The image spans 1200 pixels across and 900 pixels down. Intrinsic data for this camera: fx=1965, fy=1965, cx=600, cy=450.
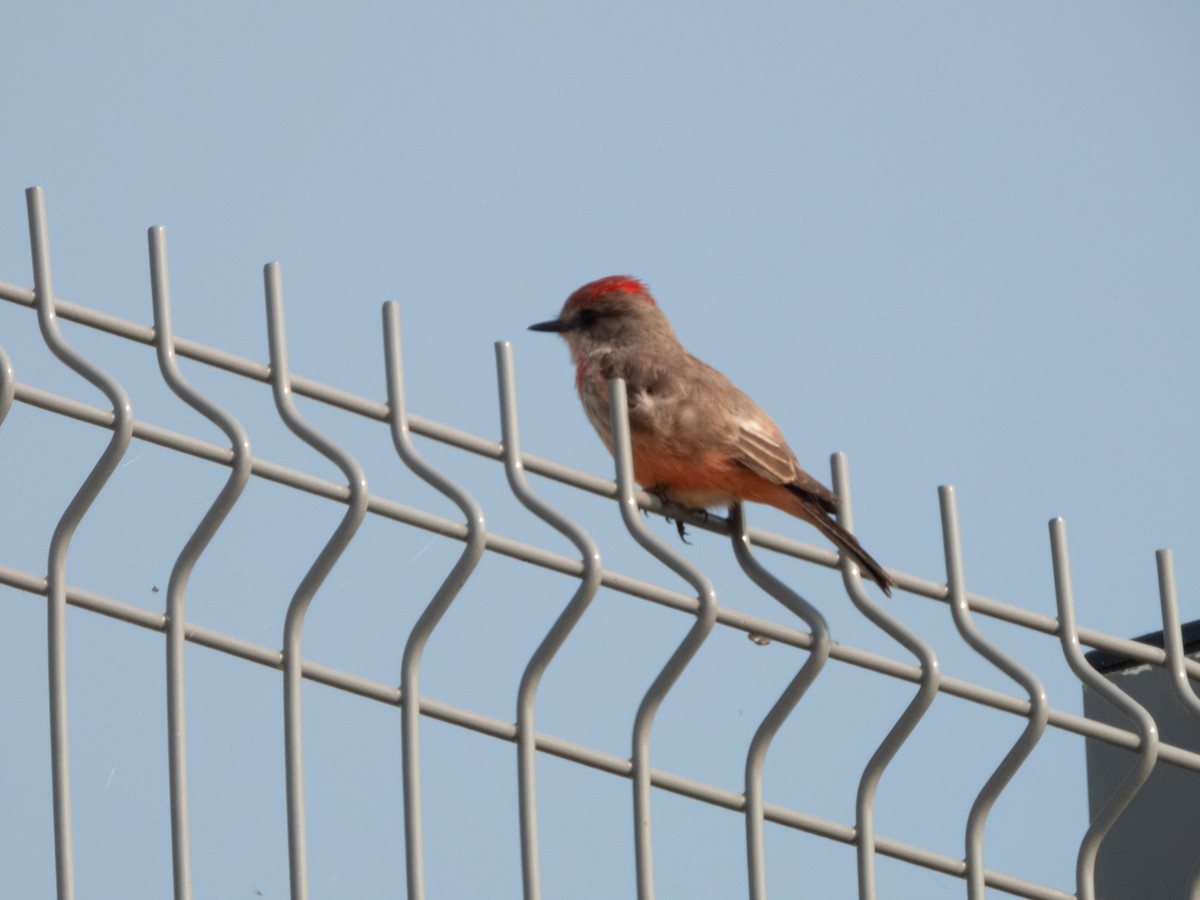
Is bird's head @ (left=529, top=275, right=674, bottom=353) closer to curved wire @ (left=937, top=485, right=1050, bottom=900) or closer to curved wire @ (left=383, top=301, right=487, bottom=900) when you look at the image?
curved wire @ (left=937, top=485, right=1050, bottom=900)

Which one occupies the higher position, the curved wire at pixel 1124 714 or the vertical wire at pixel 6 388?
the vertical wire at pixel 6 388

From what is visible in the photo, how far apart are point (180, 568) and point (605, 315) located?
473 centimetres

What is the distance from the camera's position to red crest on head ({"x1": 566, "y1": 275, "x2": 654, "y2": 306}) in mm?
7570

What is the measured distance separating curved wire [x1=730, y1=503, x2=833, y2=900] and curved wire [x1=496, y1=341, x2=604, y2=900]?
1.34 ft

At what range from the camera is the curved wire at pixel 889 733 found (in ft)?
11.1

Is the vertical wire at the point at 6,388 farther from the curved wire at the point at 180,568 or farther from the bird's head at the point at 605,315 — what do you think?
the bird's head at the point at 605,315

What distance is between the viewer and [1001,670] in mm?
3555

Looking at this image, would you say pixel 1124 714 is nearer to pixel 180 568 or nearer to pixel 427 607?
pixel 427 607

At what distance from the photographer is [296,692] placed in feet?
9.53

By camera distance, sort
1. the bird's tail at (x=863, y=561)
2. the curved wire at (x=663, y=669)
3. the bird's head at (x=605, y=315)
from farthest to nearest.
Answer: the bird's head at (x=605, y=315) → the bird's tail at (x=863, y=561) → the curved wire at (x=663, y=669)

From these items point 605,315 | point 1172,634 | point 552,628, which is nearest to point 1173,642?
point 1172,634

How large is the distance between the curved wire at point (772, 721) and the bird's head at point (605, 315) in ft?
13.1

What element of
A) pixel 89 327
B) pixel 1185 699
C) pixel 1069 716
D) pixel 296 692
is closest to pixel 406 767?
pixel 296 692

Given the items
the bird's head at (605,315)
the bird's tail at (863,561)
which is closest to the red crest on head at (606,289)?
the bird's head at (605,315)
